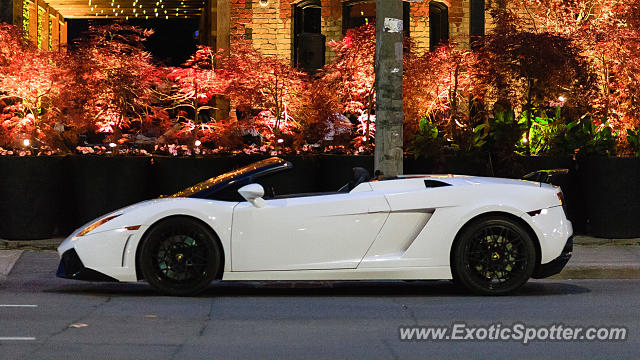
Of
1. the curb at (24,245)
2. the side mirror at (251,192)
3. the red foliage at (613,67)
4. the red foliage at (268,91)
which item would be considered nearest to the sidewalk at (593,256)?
the curb at (24,245)

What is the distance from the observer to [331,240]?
30.0 ft

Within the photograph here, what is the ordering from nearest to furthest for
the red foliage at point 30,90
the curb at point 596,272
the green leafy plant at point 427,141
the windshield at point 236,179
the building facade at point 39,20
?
the windshield at point 236,179
the curb at point 596,272
the green leafy plant at point 427,141
the red foliage at point 30,90
the building facade at point 39,20

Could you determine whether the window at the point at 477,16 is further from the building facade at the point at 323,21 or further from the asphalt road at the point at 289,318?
the asphalt road at the point at 289,318

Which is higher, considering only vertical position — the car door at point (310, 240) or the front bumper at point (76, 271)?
the car door at point (310, 240)

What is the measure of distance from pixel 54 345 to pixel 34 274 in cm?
442

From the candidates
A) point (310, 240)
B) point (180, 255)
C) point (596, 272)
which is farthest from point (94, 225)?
point (596, 272)

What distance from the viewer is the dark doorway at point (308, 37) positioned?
20156 millimetres

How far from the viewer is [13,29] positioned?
14.5 m

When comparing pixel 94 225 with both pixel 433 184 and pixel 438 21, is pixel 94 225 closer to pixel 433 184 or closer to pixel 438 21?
pixel 433 184

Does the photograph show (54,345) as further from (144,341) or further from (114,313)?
(114,313)

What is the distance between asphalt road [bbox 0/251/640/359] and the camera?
22.2 ft

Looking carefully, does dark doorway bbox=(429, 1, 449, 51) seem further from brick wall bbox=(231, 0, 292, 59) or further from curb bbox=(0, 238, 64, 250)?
curb bbox=(0, 238, 64, 250)

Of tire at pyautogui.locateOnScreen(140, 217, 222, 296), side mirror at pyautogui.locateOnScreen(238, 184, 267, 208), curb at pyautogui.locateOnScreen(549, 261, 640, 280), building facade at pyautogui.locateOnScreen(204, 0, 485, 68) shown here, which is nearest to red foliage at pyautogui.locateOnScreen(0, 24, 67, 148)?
tire at pyautogui.locateOnScreen(140, 217, 222, 296)

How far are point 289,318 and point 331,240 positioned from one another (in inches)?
44.3
